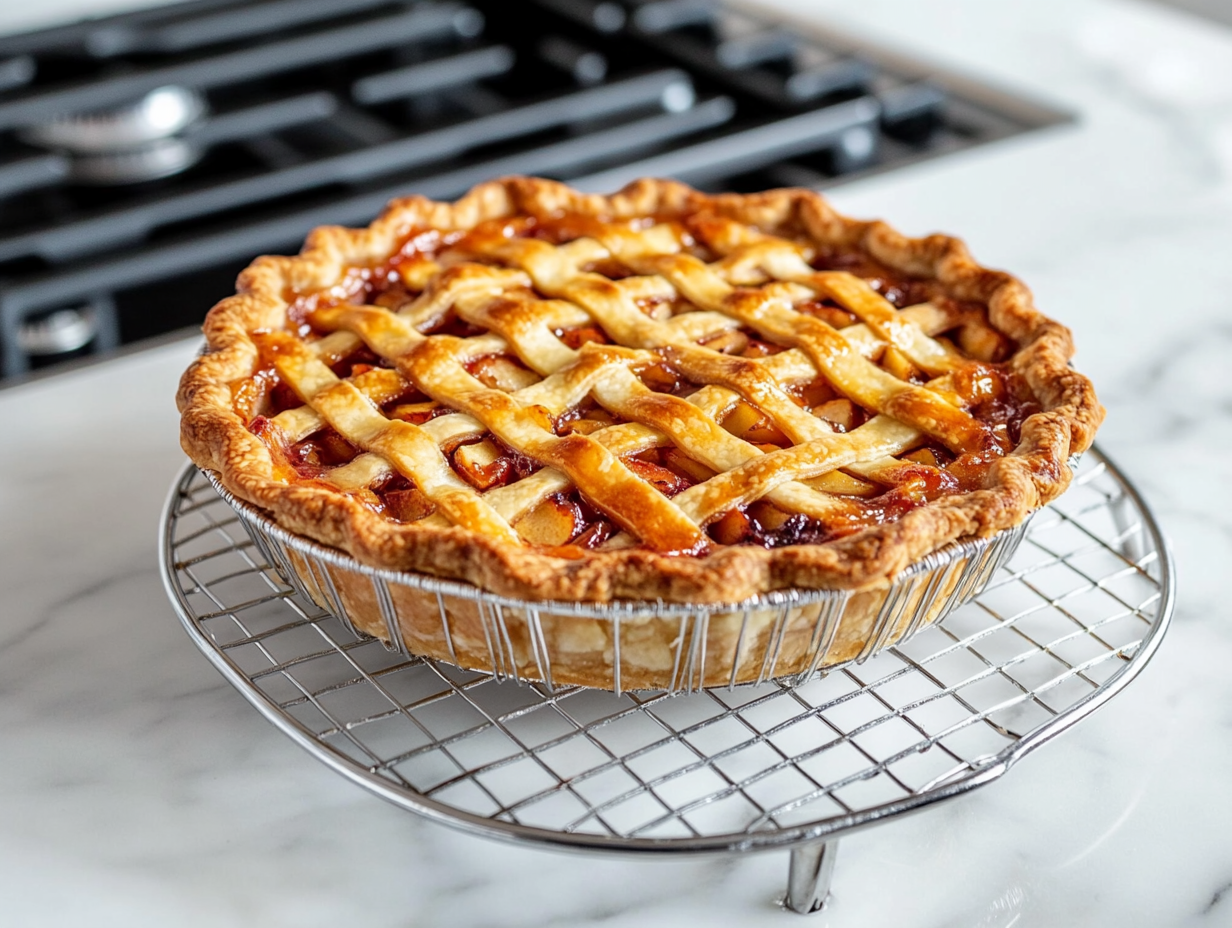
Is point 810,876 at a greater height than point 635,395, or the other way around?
point 635,395

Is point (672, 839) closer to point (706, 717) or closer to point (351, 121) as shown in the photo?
point (706, 717)

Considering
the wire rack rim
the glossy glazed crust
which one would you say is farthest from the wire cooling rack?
the glossy glazed crust

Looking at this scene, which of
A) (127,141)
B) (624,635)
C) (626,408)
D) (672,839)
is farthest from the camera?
(127,141)

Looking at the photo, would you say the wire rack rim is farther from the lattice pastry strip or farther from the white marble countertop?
the lattice pastry strip

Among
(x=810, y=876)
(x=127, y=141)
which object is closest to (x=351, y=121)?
(x=127, y=141)

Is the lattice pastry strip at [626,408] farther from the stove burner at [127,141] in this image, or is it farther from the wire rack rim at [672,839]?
the stove burner at [127,141]

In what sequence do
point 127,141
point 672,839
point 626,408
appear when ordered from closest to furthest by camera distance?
point 672,839, point 626,408, point 127,141

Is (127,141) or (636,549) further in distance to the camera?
(127,141)

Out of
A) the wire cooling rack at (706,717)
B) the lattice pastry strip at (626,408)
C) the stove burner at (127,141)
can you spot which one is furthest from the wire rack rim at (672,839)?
the stove burner at (127,141)
